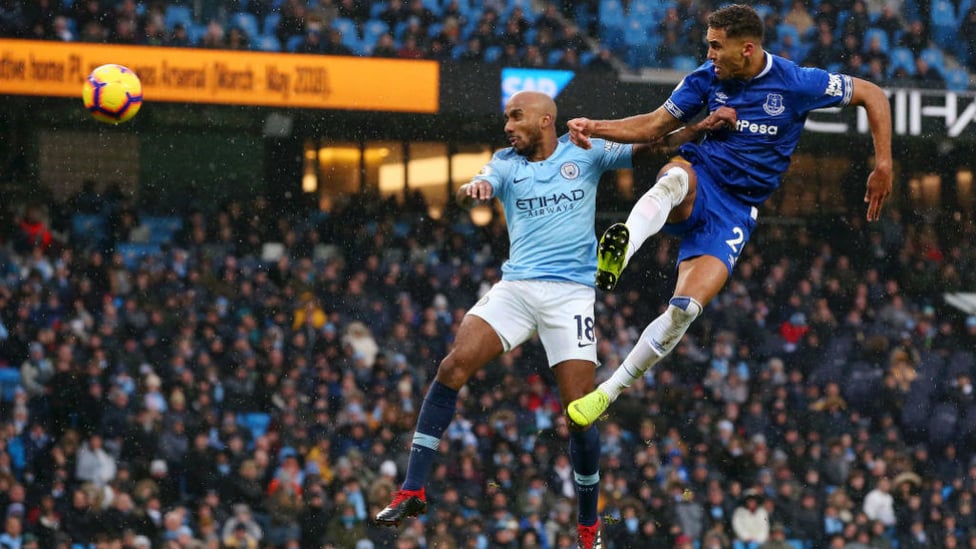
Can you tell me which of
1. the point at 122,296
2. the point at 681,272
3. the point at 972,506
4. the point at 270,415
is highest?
the point at 681,272

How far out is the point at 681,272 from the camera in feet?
27.3

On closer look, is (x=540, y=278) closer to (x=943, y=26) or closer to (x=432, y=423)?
(x=432, y=423)

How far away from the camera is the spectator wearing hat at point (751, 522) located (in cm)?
1714

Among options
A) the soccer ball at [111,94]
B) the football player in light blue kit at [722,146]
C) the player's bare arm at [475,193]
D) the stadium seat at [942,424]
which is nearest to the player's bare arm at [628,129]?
the football player in light blue kit at [722,146]

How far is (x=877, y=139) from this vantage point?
809 centimetres

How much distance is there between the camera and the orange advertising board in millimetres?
19500

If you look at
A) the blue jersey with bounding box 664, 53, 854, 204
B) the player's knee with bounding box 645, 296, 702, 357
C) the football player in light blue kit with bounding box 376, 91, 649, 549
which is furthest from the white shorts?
the blue jersey with bounding box 664, 53, 854, 204

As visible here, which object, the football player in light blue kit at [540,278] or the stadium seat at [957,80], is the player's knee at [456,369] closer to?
the football player in light blue kit at [540,278]

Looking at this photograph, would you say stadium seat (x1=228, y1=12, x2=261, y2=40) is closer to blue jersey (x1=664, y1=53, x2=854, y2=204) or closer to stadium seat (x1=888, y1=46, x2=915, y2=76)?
stadium seat (x1=888, y1=46, x2=915, y2=76)

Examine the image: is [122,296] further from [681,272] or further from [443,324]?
[681,272]

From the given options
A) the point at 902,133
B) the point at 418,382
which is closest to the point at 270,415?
→ the point at 418,382

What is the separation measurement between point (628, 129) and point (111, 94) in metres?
4.77

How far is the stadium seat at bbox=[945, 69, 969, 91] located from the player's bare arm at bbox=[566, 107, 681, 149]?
14.9 metres

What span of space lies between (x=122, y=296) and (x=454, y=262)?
15.3 ft
